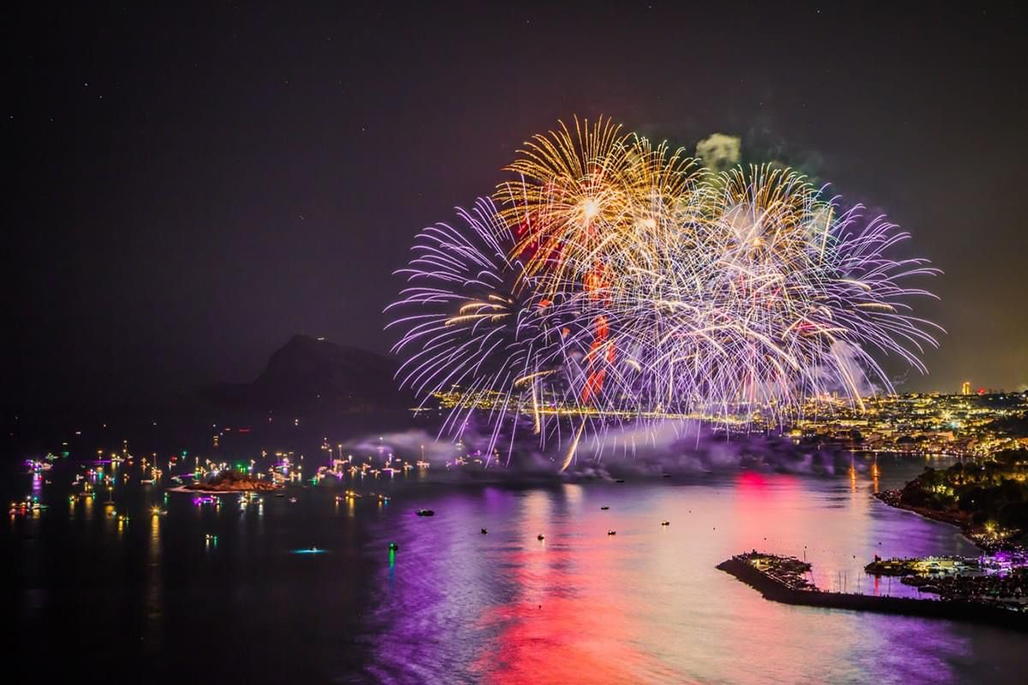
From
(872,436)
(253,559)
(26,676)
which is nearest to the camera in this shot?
(26,676)

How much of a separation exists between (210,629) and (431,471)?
53221 mm

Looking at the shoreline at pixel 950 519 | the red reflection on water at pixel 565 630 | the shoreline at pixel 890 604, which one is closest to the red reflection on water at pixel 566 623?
the red reflection on water at pixel 565 630

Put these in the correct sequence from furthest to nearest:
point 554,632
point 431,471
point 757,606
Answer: point 431,471
point 757,606
point 554,632

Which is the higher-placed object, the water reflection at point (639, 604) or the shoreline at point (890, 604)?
the shoreline at point (890, 604)

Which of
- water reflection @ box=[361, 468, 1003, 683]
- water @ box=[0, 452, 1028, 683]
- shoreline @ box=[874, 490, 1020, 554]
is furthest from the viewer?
shoreline @ box=[874, 490, 1020, 554]

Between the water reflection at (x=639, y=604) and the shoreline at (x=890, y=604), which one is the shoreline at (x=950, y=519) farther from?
the shoreline at (x=890, y=604)

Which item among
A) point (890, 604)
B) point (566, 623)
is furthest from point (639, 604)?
point (890, 604)

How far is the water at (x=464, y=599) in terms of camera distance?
23.9 meters

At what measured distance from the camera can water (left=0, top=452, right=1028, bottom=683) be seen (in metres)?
23.9

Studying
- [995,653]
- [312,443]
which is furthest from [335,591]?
[312,443]

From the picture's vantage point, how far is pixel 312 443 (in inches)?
4717

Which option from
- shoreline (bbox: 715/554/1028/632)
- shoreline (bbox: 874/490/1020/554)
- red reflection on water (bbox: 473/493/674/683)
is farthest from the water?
shoreline (bbox: 874/490/1020/554)

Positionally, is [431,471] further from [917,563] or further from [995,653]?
[995,653]

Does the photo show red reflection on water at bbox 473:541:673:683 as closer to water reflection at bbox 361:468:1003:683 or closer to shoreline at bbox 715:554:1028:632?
water reflection at bbox 361:468:1003:683
